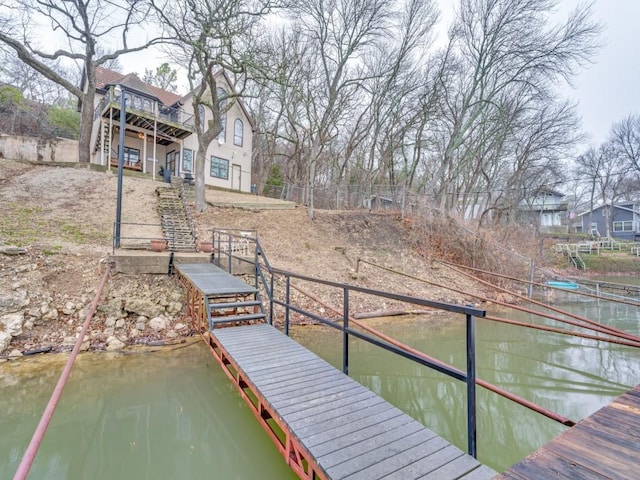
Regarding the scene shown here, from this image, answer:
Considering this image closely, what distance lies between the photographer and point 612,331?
15.4ft

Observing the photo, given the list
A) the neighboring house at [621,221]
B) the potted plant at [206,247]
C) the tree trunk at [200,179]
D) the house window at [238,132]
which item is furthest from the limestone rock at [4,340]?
the neighboring house at [621,221]

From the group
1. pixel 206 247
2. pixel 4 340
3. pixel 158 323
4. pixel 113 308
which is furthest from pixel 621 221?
pixel 4 340

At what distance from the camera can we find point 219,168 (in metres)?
21.4

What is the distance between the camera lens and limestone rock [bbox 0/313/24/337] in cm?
548

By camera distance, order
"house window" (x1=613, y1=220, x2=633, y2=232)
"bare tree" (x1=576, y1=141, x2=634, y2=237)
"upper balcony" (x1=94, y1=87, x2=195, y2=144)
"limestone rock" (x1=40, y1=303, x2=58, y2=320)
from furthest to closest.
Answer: "house window" (x1=613, y1=220, x2=633, y2=232)
"bare tree" (x1=576, y1=141, x2=634, y2=237)
"upper balcony" (x1=94, y1=87, x2=195, y2=144)
"limestone rock" (x1=40, y1=303, x2=58, y2=320)

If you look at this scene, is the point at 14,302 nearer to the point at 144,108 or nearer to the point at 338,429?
the point at 338,429


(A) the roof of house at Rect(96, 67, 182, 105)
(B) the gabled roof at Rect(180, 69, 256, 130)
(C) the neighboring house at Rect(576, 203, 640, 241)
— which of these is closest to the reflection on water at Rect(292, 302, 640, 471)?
(B) the gabled roof at Rect(180, 69, 256, 130)

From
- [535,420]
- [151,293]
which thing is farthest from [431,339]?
[151,293]

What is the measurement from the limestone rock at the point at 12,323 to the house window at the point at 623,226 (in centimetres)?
4978

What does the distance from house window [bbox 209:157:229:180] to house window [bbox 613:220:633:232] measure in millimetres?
43721

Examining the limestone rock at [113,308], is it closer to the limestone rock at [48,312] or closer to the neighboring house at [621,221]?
the limestone rock at [48,312]

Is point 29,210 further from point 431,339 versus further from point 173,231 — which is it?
point 431,339

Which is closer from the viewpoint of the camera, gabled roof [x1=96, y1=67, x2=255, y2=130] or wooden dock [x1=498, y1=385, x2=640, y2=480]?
wooden dock [x1=498, y1=385, x2=640, y2=480]

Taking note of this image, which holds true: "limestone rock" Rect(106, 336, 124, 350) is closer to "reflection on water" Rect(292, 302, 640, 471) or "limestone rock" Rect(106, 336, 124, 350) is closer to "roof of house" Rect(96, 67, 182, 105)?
"reflection on water" Rect(292, 302, 640, 471)
